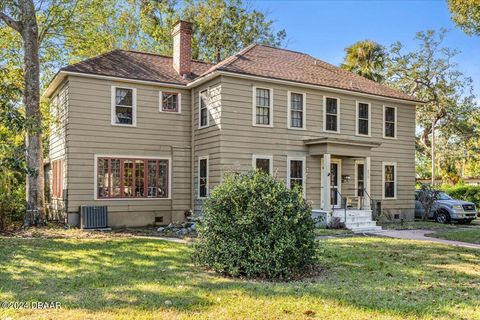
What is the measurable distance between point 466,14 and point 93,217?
14.7m

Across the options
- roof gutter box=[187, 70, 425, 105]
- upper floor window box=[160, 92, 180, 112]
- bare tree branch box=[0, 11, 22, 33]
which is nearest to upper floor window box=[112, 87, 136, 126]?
upper floor window box=[160, 92, 180, 112]

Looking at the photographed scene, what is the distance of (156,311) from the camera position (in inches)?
197

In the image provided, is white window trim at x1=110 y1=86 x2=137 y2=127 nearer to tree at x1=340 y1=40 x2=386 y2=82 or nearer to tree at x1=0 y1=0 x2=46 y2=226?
tree at x1=0 y1=0 x2=46 y2=226

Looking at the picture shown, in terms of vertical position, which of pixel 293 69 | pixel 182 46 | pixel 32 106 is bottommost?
pixel 32 106

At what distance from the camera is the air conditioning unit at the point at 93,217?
584 inches

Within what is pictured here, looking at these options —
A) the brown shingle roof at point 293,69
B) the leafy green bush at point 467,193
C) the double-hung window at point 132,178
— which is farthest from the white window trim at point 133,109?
the leafy green bush at point 467,193

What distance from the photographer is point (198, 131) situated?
55.9ft

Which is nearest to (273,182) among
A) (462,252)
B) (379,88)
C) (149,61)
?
(462,252)

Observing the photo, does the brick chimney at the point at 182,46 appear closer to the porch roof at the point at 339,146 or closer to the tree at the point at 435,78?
the porch roof at the point at 339,146

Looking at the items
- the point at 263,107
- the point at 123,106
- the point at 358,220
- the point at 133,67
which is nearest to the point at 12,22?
the point at 133,67

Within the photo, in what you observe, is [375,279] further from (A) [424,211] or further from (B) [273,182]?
(A) [424,211]

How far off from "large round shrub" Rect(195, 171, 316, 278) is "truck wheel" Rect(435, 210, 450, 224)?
1429 centimetres

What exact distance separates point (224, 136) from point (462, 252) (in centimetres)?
834

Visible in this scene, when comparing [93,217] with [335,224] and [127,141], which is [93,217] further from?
[335,224]
